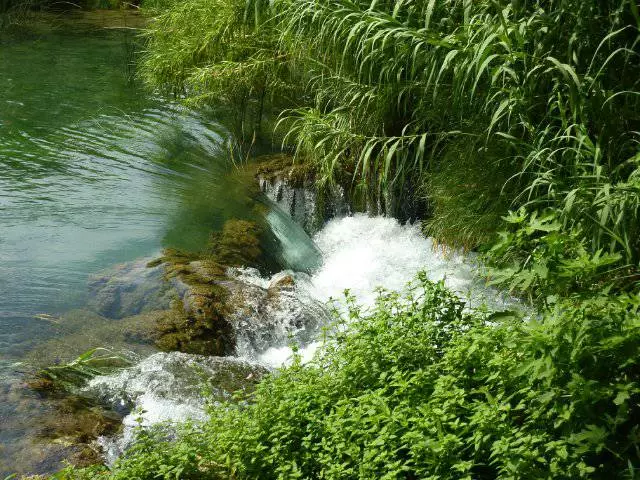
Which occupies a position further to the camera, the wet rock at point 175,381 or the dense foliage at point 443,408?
the wet rock at point 175,381

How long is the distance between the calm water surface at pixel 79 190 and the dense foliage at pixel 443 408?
129 centimetres

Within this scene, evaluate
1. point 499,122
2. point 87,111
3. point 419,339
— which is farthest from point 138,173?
point 419,339

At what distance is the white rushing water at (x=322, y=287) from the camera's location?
16.0 ft

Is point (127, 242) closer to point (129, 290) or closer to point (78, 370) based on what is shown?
point (129, 290)

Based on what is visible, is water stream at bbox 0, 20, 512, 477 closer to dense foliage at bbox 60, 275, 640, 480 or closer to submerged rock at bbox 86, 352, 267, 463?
submerged rock at bbox 86, 352, 267, 463

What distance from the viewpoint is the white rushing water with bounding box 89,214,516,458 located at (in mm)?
4875

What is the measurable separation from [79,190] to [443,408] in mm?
5500

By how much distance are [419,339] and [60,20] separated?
14396 mm

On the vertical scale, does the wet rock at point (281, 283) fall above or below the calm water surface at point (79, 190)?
below

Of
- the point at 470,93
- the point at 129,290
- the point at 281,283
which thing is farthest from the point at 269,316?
the point at 470,93

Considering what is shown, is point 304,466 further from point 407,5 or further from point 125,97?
point 125,97

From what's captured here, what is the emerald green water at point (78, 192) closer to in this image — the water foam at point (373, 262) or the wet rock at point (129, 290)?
the wet rock at point (129, 290)

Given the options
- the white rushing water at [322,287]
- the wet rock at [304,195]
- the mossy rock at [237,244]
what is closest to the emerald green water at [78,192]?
the mossy rock at [237,244]

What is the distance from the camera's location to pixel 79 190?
7805 millimetres
